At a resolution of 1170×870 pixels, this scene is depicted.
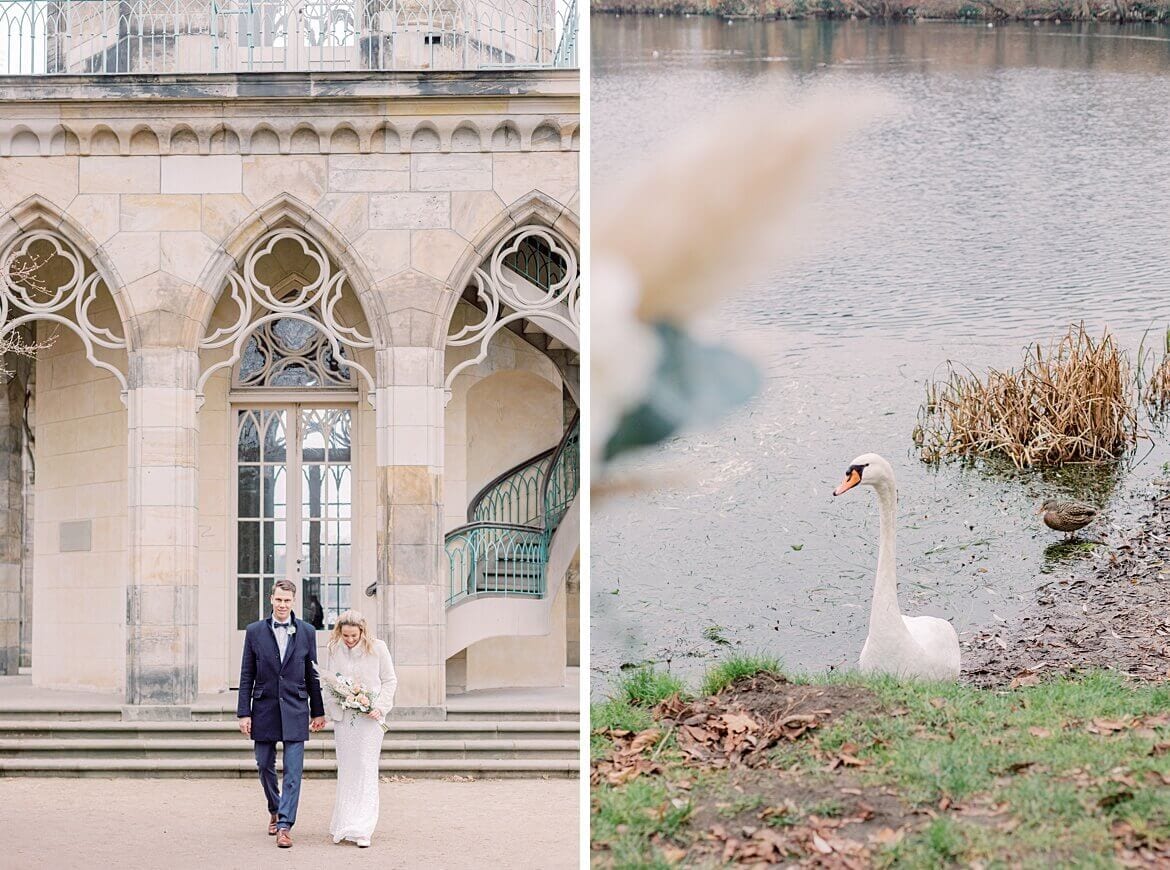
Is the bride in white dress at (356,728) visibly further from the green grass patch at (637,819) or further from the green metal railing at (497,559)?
the green metal railing at (497,559)

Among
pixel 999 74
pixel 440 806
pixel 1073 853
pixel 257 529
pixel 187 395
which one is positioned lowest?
pixel 440 806

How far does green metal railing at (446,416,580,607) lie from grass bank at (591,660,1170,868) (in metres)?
7.10

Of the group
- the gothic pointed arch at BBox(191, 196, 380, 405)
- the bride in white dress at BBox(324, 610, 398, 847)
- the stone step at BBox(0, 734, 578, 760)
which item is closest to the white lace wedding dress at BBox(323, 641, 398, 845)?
the bride in white dress at BBox(324, 610, 398, 847)

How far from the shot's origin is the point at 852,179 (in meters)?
6.41

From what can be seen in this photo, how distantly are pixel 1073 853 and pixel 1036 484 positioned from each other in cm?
153

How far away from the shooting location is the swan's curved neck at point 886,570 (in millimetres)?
6008

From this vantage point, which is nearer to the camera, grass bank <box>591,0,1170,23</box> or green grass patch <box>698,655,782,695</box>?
green grass patch <box>698,655,782,695</box>

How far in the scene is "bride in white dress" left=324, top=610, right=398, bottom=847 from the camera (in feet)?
28.8

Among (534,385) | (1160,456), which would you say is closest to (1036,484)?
(1160,456)

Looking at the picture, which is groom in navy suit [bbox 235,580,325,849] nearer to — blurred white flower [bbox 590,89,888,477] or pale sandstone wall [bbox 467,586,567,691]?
blurred white flower [bbox 590,89,888,477]

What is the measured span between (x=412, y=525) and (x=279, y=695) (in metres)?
3.16

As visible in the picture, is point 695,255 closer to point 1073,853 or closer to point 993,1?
point 993,1

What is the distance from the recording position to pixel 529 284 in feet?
40.9

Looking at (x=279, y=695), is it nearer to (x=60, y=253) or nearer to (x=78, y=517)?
(x=60, y=253)
